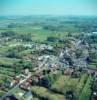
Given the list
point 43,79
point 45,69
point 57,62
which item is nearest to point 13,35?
point 57,62

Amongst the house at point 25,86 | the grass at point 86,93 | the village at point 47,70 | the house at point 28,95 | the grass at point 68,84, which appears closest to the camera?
the grass at point 86,93

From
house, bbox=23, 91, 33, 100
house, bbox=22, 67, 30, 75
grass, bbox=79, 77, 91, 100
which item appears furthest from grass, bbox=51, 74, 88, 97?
house, bbox=22, 67, 30, 75

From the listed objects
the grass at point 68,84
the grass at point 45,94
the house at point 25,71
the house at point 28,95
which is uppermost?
the house at point 25,71

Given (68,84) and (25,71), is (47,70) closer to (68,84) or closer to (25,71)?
Result: (25,71)

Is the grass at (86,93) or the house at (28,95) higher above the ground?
the grass at (86,93)

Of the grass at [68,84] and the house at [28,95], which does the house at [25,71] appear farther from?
the house at [28,95]

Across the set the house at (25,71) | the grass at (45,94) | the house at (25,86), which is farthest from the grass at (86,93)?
the house at (25,71)

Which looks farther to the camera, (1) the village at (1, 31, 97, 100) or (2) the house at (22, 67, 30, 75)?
(2) the house at (22, 67, 30, 75)

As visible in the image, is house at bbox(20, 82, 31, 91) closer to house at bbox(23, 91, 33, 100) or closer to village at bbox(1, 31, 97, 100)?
village at bbox(1, 31, 97, 100)

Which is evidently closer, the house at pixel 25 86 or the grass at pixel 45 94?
the grass at pixel 45 94

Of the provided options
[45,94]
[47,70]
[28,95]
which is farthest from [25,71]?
[45,94]

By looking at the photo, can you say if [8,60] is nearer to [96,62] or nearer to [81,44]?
[96,62]

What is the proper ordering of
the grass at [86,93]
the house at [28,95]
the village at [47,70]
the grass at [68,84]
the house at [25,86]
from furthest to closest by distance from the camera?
the house at [25,86] → the village at [47,70] → the grass at [68,84] → the house at [28,95] → the grass at [86,93]
